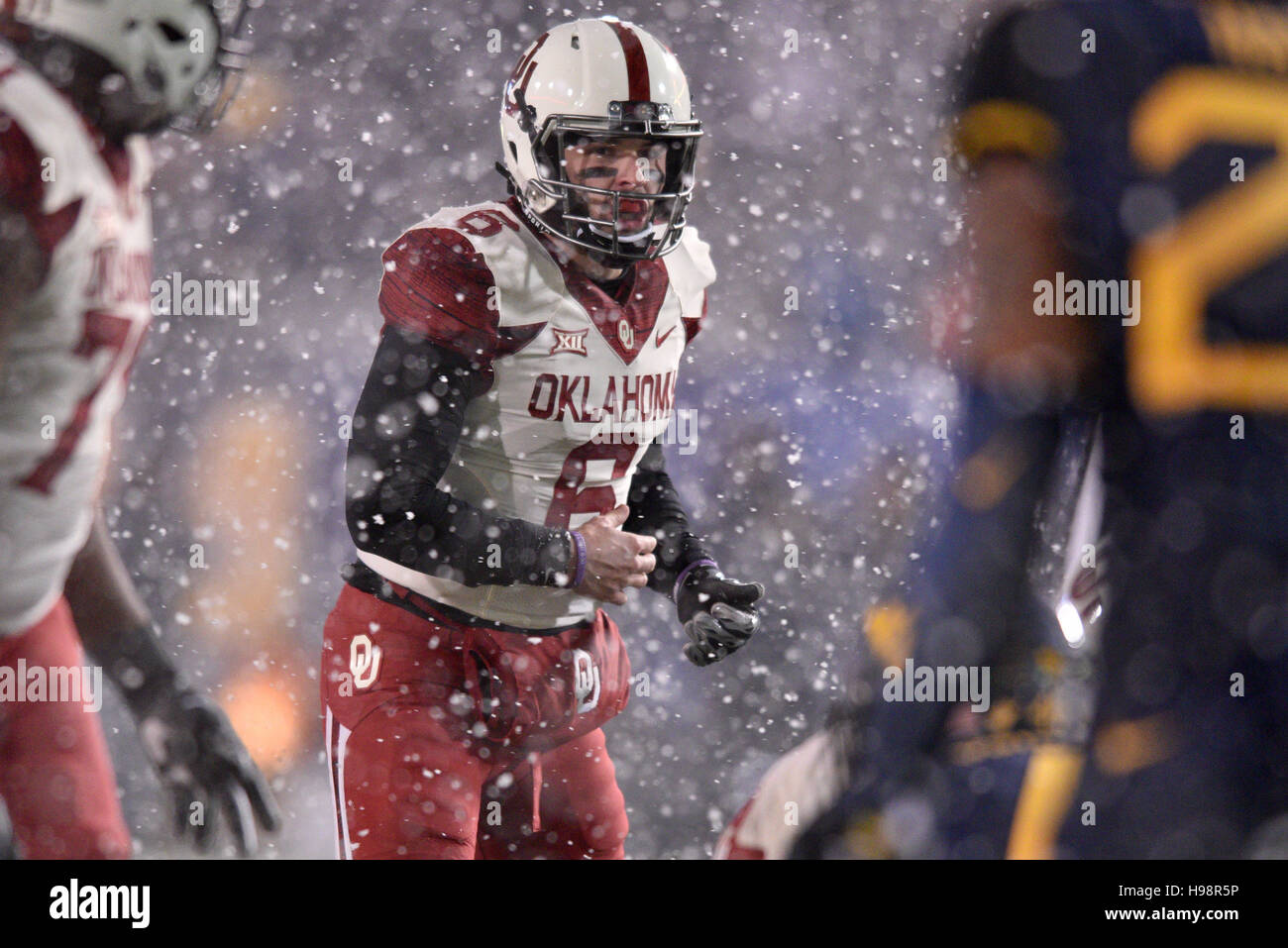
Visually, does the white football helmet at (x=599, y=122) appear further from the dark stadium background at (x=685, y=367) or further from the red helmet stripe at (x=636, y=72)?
the dark stadium background at (x=685, y=367)

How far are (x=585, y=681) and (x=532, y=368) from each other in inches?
17.3

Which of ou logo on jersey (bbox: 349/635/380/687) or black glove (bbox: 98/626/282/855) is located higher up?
ou logo on jersey (bbox: 349/635/380/687)

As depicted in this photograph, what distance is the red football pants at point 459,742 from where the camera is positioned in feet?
5.51

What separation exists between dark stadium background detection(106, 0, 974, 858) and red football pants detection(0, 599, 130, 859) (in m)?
0.11

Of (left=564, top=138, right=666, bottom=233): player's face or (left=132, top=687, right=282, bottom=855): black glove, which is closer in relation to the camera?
(left=564, top=138, right=666, bottom=233): player's face

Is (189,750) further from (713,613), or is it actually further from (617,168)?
(617,168)

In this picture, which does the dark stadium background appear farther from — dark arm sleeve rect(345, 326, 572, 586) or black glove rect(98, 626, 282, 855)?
dark arm sleeve rect(345, 326, 572, 586)

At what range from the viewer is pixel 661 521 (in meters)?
1.89

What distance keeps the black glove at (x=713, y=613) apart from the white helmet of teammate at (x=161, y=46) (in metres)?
1.00

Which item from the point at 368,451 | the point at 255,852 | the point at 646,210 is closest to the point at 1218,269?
the point at 646,210

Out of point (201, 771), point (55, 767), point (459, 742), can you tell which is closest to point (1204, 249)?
point (459, 742)

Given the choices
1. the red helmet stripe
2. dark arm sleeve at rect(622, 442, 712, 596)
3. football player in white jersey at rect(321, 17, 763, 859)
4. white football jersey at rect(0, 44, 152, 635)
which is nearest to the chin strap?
football player in white jersey at rect(321, 17, 763, 859)

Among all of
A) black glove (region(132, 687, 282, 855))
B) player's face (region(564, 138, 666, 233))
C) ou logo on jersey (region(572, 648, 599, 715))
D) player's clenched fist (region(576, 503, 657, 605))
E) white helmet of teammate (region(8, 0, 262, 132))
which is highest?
white helmet of teammate (region(8, 0, 262, 132))

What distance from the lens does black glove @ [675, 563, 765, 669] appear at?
69.2 inches
